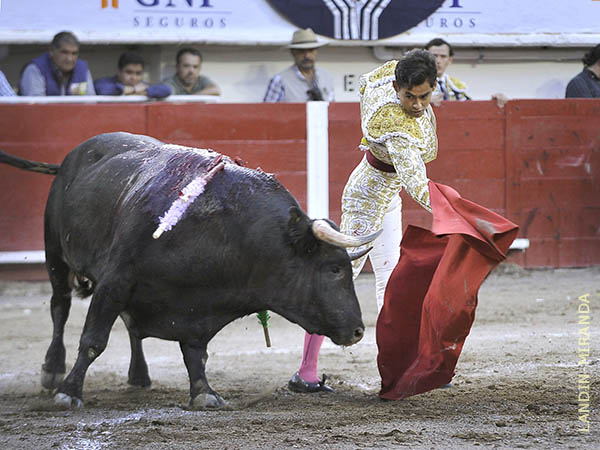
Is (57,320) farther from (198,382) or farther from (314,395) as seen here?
(314,395)

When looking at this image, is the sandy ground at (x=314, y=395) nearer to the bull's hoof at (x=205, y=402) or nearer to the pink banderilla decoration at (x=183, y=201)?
the bull's hoof at (x=205, y=402)

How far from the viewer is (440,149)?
23.5 ft

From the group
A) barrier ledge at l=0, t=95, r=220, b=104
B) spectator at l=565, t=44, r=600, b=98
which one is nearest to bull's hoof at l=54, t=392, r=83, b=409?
barrier ledge at l=0, t=95, r=220, b=104

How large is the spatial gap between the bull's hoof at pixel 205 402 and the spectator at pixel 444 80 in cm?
283

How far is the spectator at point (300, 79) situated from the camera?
7.14 metres

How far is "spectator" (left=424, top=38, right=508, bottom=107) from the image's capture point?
20.8 ft

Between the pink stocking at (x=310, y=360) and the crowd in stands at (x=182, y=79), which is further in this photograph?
the crowd in stands at (x=182, y=79)

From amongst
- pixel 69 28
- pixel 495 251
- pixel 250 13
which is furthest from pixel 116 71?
pixel 495 251

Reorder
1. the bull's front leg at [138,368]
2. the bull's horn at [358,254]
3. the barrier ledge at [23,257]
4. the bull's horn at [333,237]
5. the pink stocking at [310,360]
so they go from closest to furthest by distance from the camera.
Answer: the bull's horn at [333,237], the bull's horn at [358,254], the pink stocking at [310,360], the bull's front leg at [138,368], the barrier ledge at [23,257]

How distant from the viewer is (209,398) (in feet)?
12.0

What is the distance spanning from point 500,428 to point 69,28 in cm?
533

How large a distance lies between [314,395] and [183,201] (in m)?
0.97

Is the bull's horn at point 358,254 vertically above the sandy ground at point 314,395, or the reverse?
the bull's horn at point 358,254

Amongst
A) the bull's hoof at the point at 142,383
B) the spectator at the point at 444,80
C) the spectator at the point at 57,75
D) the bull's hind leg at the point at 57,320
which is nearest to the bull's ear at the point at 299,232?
the bull's hoof at the point at 142,383
